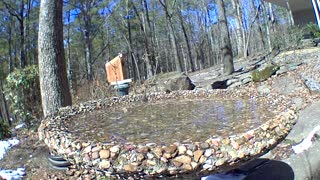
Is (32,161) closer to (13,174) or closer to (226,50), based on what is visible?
(13,174)

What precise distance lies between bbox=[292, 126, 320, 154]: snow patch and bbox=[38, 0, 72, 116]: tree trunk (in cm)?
377

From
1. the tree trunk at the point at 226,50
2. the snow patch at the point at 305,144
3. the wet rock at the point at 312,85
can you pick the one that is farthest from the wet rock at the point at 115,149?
the tree trunk at the point at 226,50

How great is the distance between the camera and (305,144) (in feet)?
11.6

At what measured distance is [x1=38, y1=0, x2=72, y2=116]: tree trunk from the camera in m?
5.27

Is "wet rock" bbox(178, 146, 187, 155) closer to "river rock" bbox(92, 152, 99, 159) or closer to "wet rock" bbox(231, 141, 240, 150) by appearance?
"wet rock" bbox(231, 141, 240, 150)

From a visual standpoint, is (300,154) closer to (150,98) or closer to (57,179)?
(150,98)

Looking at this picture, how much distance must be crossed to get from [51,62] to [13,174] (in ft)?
6.76

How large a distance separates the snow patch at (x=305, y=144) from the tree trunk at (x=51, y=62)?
12.4ft

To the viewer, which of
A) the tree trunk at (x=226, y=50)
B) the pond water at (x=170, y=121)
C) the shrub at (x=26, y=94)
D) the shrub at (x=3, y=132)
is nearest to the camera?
the pond water at (x=170, y=121)

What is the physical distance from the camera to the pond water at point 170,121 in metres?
1.87

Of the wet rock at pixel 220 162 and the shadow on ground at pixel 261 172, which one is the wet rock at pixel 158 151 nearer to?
the wet rock at pixel 220 162

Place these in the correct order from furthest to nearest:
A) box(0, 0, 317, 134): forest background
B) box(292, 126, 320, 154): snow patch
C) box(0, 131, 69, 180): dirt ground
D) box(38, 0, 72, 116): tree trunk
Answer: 1. box(0, 0, 317, 134): forest background
2. box(38, 0, 72, 116): tree trunk
3. box(0, 131, 69, 180): dirt ground
4. box(292, 126, 320, 154): snow patch

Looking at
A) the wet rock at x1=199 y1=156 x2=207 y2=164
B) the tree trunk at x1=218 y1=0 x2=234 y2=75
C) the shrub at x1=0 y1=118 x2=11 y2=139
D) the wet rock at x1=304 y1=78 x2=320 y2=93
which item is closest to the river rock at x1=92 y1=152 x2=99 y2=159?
the wet rock at x1=199 y1=156 x2=207 y2=164

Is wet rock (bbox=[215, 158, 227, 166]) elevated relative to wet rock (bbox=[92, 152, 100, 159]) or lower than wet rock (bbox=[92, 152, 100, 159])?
lower
